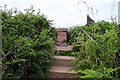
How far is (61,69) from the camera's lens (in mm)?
5742

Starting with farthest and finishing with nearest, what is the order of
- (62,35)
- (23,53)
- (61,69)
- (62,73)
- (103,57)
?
(62,35) < (61,69) < (62,73) < (23,53) < (103,57)

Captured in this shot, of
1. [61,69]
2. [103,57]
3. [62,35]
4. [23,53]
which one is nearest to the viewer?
[103,57]

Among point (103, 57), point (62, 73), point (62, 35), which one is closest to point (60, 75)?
point (62, 73)

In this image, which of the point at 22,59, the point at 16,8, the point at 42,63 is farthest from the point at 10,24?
the point at 22,59

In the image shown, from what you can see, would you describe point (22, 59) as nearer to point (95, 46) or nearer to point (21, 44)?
point (21, 44)

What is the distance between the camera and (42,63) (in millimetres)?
5062

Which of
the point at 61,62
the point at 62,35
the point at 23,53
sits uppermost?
the point at 62,35

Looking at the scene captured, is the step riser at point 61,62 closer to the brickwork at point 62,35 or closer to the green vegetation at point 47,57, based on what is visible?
the green vegetation at point 47,57

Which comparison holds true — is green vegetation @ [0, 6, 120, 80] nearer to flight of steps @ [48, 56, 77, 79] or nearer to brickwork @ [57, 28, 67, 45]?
flight of steps @ [48, 56, 77, 79]

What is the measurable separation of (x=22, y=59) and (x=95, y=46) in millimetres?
1198

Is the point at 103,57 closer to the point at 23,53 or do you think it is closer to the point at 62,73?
the point at 62,73

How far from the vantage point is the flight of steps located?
17.6 ft

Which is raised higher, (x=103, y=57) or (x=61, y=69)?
(x=103, y=57)

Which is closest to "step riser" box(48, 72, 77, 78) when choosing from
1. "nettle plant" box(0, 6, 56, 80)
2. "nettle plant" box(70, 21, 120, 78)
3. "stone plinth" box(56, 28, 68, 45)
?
"nettle plant" box(0, 6, 56, 80)
